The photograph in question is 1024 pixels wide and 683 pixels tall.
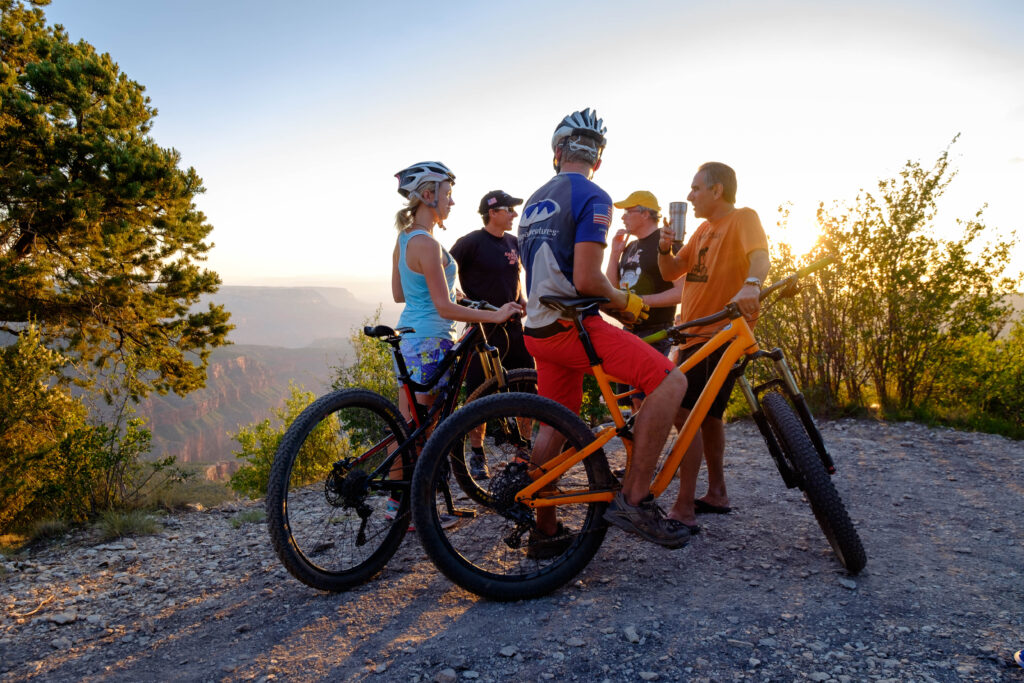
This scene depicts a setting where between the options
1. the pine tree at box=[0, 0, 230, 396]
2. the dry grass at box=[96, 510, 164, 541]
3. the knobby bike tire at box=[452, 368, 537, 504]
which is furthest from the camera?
the pine tree at box=[0, 0, 230, 396]

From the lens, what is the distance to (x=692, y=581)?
2.98m

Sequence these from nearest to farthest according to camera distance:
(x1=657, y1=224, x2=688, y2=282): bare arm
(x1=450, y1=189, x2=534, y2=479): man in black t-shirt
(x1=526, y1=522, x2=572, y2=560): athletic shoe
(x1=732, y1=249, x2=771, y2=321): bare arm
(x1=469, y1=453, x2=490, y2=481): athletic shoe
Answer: (x1=526, y1=522, x2=572, y2=560): athletic shoe → (x1=732, y1=249, x2=771, y2=321): bare arm → (x1=469, y1=453, x2=490, y2=481): athletic shoe → (x1=657, y1=224, x2=688, y2=282): bare arm → (x1=450, y1=189, x2=534, y2=479): man in black t-shirt

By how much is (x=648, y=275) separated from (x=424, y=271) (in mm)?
2098

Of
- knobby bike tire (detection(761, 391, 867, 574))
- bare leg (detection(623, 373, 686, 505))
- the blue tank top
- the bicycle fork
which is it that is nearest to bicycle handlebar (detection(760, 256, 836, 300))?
the bicycle fork

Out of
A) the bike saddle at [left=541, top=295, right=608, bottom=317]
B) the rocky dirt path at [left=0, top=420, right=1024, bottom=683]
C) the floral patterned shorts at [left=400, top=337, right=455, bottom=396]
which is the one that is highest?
the bike saddle at [left=541, top=295, right=608, bottom=317]

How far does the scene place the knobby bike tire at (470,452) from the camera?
11.6 feet

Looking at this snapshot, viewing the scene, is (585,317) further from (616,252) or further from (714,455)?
(616,252)

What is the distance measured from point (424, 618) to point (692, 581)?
1375 millimetres

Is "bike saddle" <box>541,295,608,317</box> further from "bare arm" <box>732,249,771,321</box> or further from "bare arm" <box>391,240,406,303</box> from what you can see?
"bare arm" <box>391,240,406,303</box>

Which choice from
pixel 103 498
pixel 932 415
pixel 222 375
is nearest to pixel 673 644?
pixel 103 498

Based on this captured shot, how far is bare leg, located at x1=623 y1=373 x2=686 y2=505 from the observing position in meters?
2.76

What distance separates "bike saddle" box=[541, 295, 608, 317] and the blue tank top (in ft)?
3.28

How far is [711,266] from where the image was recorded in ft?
12.0

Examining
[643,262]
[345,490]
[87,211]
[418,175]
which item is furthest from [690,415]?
[87,211]
